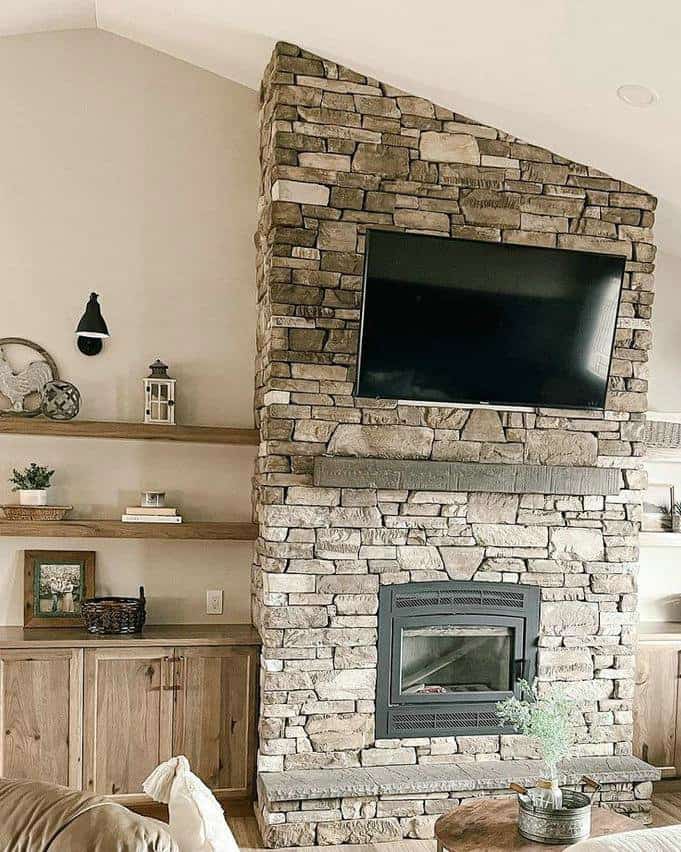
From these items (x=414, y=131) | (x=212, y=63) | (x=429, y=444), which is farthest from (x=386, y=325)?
(x=212, y=63)

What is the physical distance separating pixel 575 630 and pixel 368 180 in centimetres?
224

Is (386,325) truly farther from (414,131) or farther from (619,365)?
(619,365)

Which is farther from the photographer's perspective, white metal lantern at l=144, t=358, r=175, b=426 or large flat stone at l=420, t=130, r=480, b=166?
white metal lantern at l=144, t=358, r=175, b=426

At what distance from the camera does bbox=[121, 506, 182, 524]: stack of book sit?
440 cm

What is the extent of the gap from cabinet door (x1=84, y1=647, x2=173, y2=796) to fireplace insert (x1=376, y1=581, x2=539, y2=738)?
0.94 m

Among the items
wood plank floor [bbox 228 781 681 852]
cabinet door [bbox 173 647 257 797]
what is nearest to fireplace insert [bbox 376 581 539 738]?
wood plank floor [bbox 228 781 681 852]

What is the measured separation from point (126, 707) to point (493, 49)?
3053 millimetres

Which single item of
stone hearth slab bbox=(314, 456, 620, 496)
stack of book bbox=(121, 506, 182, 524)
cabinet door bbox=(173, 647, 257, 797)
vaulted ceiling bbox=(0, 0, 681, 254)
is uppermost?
vaulted ceiling bbox=(0, 0, 681, 254)

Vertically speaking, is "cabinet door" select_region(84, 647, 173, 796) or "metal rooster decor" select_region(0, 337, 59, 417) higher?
"metal rooster decor" select_region(0, 337, 59, 417)

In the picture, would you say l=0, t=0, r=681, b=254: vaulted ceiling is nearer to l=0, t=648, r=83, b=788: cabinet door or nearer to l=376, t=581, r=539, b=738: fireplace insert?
l=376, t=581, r=539, b=738: fireplace insert

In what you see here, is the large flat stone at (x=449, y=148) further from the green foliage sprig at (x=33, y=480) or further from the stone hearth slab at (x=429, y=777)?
the stone hearth slab at (x=429, y=777)

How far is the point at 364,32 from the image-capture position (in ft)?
12.7

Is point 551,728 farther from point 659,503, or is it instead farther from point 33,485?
point 33,485

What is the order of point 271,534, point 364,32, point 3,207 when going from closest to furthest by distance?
point 364,32
point 271,534
point 3,207
